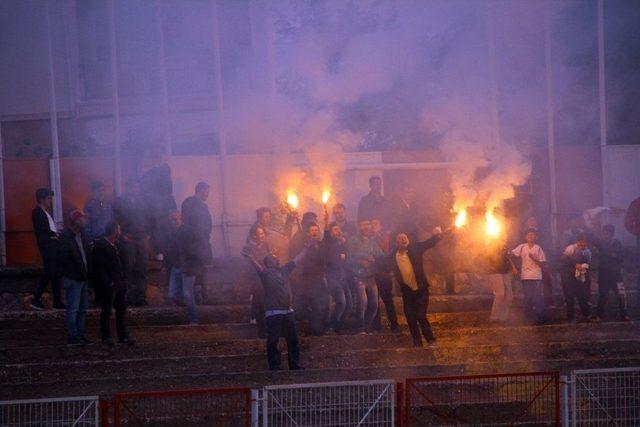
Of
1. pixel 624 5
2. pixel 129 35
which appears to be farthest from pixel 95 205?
pixel 624 5

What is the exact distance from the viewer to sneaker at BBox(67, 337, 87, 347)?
1044 centimetres

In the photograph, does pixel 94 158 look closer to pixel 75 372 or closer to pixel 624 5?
pixel 75 372

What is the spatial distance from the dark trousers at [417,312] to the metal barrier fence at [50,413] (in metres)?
4.47

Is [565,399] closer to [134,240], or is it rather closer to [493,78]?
[493,78]

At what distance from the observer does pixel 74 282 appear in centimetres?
1061

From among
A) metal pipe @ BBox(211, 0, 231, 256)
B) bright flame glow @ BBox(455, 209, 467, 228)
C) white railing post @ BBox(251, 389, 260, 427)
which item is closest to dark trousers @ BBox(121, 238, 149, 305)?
metal pipe @ BBox(211, 0, 231, 256)

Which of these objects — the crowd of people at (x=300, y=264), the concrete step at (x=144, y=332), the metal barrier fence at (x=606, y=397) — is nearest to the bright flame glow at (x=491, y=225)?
the crowd of people at (x=300, y=264)

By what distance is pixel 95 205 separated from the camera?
39.0 feet

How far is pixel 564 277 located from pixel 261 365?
4.54 meters

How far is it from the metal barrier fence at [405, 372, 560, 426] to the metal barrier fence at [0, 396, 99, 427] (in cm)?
286

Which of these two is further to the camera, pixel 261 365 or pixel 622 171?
pixel 622 171

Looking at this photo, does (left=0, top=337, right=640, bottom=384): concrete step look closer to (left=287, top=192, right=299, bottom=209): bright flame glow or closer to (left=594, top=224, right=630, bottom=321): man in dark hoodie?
(left=594, top=224, right=630, bottom=321): man in dark hoodie

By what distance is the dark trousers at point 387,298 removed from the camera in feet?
38.0

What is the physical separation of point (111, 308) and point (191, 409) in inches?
107
